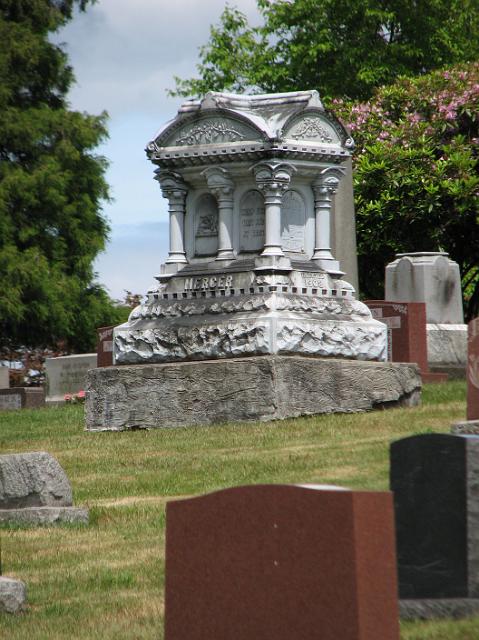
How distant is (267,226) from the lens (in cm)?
1560

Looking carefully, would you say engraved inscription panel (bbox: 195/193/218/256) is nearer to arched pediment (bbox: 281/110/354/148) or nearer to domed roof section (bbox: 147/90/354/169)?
domed roof section (bbox: 147/90/354/169)

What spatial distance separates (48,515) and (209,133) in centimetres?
693

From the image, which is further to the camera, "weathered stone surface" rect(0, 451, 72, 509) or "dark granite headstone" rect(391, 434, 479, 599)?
"weathered stone surface" rect(0, 451, 72, 509)

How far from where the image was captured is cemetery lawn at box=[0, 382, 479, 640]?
6.75m

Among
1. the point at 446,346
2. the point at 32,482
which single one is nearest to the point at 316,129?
the point at 32,482

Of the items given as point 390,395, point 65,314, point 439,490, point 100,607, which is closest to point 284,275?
point 390,395

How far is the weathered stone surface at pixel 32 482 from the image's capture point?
1027 centimetres

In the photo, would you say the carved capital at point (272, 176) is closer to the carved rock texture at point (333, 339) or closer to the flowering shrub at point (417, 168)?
the carved rock texture at point (333, 339)

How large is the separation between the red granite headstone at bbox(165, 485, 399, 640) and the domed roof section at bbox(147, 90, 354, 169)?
404 inches

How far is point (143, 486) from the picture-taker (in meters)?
10.4

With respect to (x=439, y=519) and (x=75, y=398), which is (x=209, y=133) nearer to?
(x=439, y=519)

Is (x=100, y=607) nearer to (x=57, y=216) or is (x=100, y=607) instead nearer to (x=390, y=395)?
(x=390, y=395)

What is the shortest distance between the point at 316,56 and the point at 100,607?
36658 mm

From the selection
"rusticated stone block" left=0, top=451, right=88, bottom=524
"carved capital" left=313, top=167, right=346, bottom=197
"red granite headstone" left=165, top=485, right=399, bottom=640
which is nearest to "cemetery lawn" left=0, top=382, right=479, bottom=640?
"rusticated stone block" left=0, top=451, right=88, bottom=524
